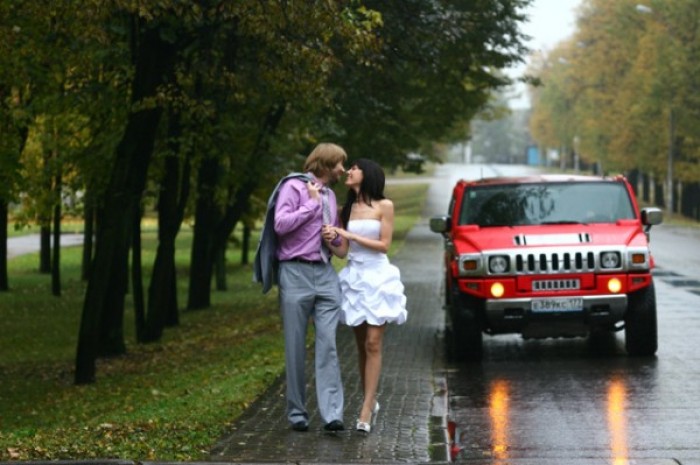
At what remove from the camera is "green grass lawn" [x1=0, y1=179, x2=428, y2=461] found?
33.0 ft

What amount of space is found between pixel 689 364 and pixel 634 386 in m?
1.80

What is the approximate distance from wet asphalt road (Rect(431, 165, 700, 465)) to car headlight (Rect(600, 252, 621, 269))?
93cm

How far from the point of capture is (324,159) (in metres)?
10.6

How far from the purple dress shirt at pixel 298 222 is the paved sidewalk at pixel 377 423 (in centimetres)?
118

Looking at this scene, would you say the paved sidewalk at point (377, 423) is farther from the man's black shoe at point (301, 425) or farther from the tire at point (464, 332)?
the tire at point (464, 332)

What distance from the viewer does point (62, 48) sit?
19953mm

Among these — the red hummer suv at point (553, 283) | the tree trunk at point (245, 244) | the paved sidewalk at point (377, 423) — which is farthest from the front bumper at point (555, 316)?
the tree trunk at point (245, 244)

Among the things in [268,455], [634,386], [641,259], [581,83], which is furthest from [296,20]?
[581,83]

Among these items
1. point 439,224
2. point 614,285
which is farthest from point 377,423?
point 439,224

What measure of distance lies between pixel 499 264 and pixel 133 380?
17.6 ft

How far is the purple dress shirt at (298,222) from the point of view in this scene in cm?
1053

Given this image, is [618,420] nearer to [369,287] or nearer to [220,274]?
[369,287]

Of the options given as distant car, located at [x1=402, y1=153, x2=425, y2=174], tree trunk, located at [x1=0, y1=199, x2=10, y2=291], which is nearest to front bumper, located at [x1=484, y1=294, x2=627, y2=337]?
tree trunk, located at [x1=0, y1=199, x2=10, y2=291]

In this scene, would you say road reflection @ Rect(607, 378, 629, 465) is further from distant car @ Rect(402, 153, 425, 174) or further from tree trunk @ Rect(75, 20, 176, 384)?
distant car @ Rect(402, 153, 425, 174)
